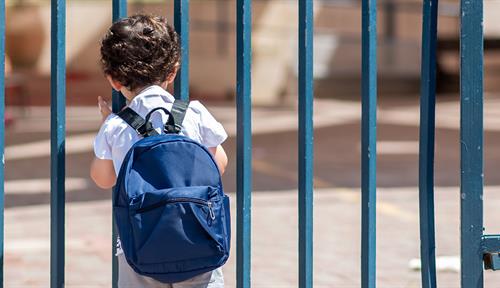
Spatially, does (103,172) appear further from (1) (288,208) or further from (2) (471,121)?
(1) (288,208)

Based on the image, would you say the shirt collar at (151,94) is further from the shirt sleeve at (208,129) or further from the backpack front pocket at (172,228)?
the backpack front pocket at (172,228)

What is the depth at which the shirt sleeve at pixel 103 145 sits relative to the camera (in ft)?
10.6

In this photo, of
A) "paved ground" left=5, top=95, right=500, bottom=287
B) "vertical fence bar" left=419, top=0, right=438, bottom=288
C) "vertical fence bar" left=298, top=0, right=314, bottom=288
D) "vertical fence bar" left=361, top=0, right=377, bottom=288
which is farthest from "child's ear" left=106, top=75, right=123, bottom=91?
"paved ground" left=5, top=95, right=500, bottom=287

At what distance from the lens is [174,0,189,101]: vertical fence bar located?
354cm

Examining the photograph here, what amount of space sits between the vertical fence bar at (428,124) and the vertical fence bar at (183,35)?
770 mm

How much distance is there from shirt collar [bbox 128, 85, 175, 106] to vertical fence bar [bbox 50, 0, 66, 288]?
315mm

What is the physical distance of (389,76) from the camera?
24781 mm

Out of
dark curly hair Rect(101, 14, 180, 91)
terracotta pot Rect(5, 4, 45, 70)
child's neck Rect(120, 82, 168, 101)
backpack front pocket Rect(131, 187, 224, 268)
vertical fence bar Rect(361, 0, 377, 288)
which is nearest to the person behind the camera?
backpack front pocket Rect(131, 187, 224, 268)

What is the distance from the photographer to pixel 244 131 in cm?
356

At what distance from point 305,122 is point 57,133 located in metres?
0.81

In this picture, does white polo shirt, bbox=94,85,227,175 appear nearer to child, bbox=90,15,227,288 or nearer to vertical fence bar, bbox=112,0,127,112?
child, bbox=90,15,227,288

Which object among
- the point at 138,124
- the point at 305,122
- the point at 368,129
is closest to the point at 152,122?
the point at 138,124

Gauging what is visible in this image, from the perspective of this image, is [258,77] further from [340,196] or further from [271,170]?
[340,196]

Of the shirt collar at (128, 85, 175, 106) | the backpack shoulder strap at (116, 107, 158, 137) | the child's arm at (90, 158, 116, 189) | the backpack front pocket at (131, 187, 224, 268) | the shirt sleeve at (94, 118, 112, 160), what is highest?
the shirt collar at (128, 85, 175, 106)
